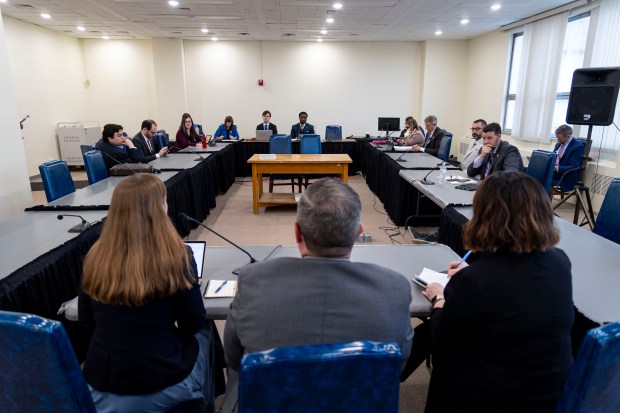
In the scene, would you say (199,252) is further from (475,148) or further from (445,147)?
(445,147)

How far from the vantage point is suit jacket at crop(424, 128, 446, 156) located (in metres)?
6.34

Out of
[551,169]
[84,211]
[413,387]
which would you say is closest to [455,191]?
[551,169]

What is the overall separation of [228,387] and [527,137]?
7.29 m

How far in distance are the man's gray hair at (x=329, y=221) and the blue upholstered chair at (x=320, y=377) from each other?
0.28 m

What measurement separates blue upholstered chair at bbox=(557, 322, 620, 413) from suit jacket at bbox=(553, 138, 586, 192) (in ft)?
15.7

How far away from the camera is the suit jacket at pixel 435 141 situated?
6.34 meters

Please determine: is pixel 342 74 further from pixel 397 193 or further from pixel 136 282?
pixel 136 282

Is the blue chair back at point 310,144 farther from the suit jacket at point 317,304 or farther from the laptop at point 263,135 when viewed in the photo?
the suit jacket at point 317,304

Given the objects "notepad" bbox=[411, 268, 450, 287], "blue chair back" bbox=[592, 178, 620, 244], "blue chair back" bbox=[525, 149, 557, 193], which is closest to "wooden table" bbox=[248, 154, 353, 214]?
"blue chair back" bbox=[525, 149, 557, 193]

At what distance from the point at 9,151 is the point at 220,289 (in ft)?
9.64

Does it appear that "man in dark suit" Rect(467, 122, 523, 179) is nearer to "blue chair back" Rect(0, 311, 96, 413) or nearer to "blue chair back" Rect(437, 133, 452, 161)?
"blue chair back" Rect(437, 133, 452, 161)

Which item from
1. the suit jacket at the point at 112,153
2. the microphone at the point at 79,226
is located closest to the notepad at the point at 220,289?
the microphone at the point at 79,226

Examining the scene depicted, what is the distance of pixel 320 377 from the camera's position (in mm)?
821

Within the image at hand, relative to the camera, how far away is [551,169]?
381cm
